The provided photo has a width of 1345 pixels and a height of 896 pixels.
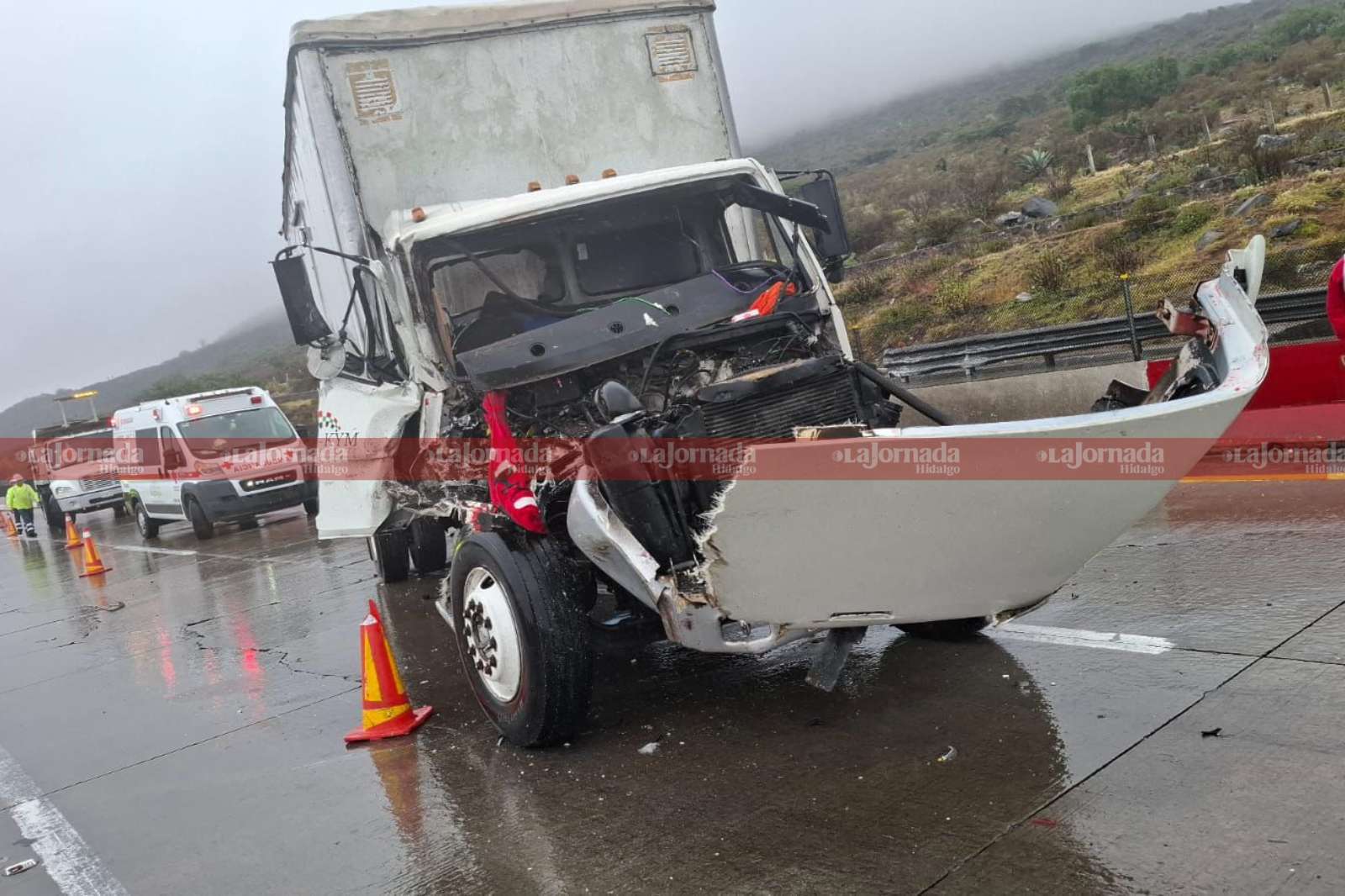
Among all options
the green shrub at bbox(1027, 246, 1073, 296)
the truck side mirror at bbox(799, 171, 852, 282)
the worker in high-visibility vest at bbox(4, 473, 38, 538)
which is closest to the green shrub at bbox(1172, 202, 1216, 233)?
the green shrub at bbox(1027, 246, 1073, 296)

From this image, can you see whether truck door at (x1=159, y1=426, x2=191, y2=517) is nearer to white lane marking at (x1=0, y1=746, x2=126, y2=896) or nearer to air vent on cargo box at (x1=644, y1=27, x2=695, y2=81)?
white lane marking at (x1=0, y1=746, x2=126, y2=896)

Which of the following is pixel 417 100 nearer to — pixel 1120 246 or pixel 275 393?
pixel 1120 246

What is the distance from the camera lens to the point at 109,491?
24.8 m

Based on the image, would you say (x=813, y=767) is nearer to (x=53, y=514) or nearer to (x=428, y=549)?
(x=428, y=549)

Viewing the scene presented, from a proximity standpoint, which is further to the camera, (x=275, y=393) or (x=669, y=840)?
(x=275, y=393)

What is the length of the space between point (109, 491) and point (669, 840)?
2406 cm

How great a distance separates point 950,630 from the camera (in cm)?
572

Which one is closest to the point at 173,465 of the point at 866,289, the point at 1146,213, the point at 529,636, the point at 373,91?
the point at 373,91

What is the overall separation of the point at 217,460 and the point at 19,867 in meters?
13.9

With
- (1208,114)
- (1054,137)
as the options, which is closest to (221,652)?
(1208,114)

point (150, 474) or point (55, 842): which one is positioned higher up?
point (150, 474)

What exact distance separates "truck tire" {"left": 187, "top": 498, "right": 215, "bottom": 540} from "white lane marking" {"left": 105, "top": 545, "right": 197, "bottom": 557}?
509 mm

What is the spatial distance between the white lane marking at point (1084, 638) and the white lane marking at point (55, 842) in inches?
160

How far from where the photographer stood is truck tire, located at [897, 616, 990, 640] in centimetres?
566
